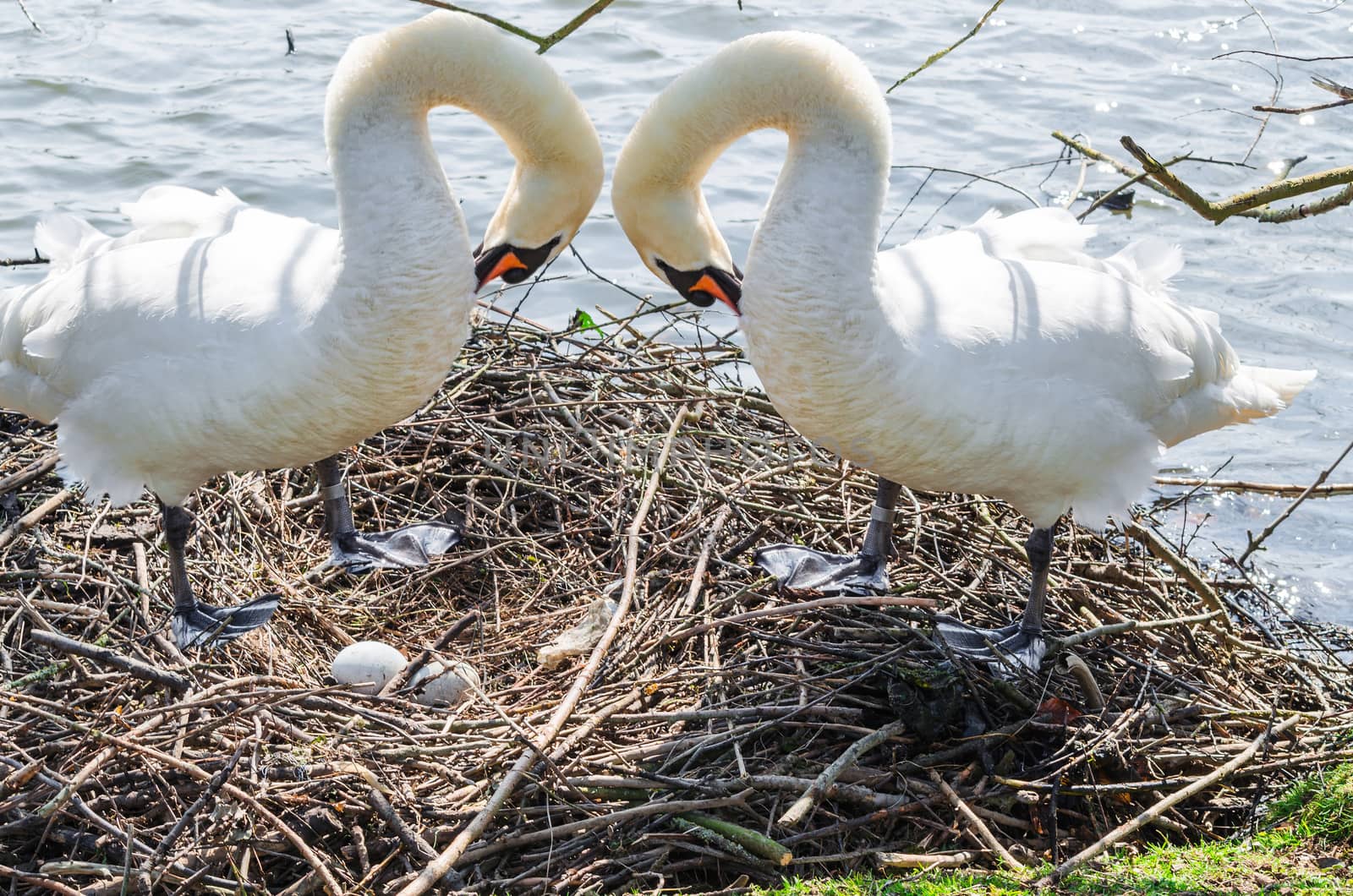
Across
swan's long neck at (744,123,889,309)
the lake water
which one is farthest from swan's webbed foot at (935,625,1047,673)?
the lake water

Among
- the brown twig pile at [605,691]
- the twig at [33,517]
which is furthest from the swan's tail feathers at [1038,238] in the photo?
the twig at [33,517]

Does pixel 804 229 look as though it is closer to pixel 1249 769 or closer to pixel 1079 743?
pixel 1079 743

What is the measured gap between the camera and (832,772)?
4055 millimetres

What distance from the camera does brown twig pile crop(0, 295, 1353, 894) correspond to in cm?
393

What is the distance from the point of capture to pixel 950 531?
5613 mm

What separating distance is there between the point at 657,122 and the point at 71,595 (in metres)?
2.79

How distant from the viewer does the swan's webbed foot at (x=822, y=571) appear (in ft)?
17.2

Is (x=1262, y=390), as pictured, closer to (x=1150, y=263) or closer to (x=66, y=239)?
(x=1150, y=263)

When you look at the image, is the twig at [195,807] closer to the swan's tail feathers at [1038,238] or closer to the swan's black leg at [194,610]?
the swan's black leg at [194,610]

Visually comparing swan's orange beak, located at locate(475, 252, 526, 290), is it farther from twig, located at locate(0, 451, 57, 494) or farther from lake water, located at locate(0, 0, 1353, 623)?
lake water, located at locate(0, 0, 1353, 623)

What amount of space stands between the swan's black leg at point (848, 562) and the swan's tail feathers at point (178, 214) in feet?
8.01

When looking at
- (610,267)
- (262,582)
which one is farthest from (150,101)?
(262,582)

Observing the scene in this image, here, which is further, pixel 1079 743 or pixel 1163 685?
pixel 1163 685

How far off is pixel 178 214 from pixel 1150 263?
374 cm
